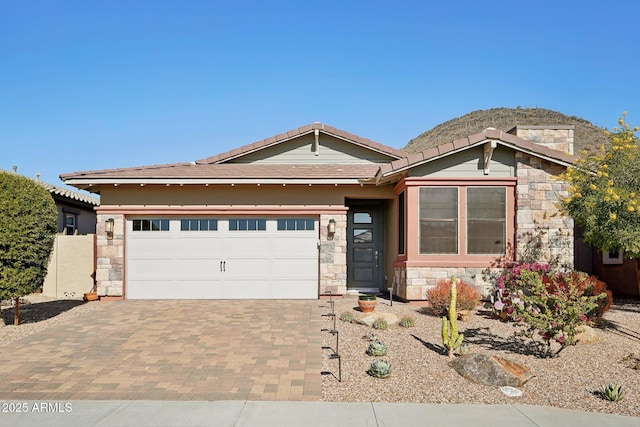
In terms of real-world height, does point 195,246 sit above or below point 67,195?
below

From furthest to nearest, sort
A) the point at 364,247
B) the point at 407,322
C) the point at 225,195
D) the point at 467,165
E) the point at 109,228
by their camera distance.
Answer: the point at 364,247 → the point at 225,195 → the point at 109,228 → the point at 467,165 → the point at 407,322

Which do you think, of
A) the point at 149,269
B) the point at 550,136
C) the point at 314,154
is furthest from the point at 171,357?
Answer: the point at 550,136

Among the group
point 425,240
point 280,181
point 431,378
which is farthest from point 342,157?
point 431,378

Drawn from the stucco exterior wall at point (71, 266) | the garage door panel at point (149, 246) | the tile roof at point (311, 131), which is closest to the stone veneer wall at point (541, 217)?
the tile roof at point (311, 131)

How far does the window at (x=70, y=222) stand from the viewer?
1955 centimetres

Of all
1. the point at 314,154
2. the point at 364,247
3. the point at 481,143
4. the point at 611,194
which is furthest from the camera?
the point at 314,154

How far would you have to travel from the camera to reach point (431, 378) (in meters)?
7.09

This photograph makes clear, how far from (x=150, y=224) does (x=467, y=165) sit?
8840mm

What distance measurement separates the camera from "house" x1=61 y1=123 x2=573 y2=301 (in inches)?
498

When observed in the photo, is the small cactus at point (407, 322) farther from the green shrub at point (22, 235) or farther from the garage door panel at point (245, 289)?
the green shrub at point (22, 235)

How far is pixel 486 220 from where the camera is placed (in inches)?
500

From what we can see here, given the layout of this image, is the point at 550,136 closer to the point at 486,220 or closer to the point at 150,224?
the point at 486,220

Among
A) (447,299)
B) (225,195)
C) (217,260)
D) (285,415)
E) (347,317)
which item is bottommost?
(285,415)

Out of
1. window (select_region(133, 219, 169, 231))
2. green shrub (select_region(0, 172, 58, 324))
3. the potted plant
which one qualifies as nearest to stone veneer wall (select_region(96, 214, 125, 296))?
window (select_region(133, 219, 169, 231))
